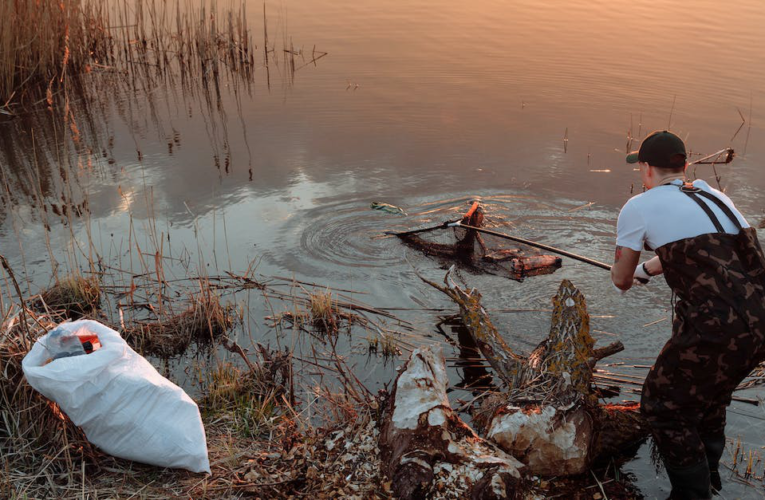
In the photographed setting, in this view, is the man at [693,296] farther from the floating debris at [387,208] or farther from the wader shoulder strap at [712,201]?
the floating debris at [387,208]

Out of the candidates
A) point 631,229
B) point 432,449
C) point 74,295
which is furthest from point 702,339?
Answer: point 74,295

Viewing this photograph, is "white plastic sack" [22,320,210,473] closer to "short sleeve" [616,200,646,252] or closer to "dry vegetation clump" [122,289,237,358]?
"dry vegetation clump" [122,289,237,358]

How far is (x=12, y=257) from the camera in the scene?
6496 mm

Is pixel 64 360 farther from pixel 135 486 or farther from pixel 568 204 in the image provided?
pixel 568 204

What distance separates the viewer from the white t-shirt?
323 cm

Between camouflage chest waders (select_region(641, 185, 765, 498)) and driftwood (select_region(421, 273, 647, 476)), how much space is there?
362mm

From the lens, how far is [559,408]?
3.68 metres

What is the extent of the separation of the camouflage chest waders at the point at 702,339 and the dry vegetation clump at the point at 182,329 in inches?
124

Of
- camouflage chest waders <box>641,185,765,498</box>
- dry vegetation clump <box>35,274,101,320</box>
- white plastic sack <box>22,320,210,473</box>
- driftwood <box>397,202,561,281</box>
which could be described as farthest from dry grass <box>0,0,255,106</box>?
camouflage chest waders <box>641,185,765,498</box>

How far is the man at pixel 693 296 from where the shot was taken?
3.18m

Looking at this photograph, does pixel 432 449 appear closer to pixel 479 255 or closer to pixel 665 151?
pixel 665 151

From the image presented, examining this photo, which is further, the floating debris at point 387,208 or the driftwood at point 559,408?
the floating debris at point 387,208

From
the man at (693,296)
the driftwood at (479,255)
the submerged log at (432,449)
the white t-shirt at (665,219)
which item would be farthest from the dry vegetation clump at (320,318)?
the white t-shirt at (665,219)

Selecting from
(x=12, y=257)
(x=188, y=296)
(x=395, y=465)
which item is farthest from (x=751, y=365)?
(x=12, y=257)
